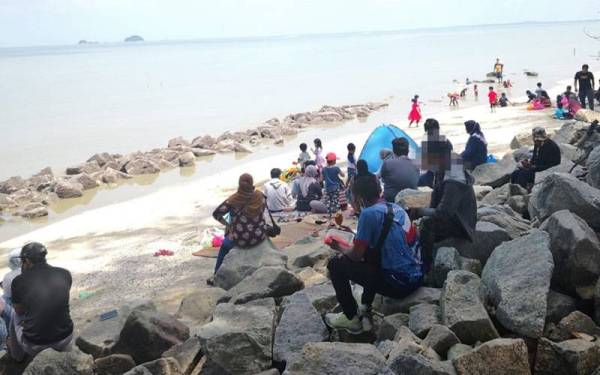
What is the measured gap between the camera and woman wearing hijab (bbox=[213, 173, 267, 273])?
872cm

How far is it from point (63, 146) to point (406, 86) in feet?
94.1

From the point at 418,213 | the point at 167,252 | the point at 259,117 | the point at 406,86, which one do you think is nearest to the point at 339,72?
the point at 406,86

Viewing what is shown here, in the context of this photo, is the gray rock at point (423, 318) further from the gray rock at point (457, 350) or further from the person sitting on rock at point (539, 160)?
the person sitting on rock at point (539, 160)

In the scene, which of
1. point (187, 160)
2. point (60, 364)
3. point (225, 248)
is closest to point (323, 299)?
point (60, 364)

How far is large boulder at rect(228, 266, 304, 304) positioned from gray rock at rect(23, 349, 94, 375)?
161 cm

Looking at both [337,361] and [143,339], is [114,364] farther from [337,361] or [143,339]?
[337,361]

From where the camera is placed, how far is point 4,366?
638cm

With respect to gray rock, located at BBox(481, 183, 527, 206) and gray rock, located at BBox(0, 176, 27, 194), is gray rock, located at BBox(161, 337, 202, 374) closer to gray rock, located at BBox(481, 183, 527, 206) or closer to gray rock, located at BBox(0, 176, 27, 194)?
gray rock, located at BBox(481, 183, 527, 206)

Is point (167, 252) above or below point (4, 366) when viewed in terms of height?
below

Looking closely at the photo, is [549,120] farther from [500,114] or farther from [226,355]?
[226,355]

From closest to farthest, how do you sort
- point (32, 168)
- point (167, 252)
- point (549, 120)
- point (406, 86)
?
point (167, 252), point (549, 120), point (32, 168), point (406, 86)

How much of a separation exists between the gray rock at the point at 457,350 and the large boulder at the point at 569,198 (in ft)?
7.09

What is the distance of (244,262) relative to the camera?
853 centimetres

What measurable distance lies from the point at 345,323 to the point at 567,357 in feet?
6.09
